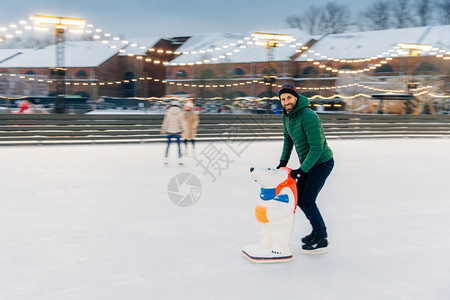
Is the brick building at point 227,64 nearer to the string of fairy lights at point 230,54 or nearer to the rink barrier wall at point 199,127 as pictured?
the string of fairy lights at point 230,54

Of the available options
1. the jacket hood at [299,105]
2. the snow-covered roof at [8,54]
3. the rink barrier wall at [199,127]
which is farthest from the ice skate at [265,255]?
the snow-covered roof at [8,54]

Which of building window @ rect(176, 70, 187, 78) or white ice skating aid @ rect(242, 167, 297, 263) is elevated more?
building window @ rect(176, 70, 187, 78)

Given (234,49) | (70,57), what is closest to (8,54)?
(70,57)

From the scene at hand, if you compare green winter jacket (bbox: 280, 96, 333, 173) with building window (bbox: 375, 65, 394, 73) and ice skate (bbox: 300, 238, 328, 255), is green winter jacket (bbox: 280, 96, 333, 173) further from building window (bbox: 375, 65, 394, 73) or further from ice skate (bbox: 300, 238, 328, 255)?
building window (bbox: 375, 65, 394, 73)

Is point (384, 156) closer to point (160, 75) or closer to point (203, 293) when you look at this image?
point (203, 293)

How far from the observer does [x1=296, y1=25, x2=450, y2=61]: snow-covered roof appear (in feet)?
129

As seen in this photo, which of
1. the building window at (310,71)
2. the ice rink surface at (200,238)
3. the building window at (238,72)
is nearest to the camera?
the ice rink surface at (200,238)

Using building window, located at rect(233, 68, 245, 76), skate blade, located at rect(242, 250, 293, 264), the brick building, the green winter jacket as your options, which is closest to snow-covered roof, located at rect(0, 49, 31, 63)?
the brick building

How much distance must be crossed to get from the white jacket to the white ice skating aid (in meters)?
6.52

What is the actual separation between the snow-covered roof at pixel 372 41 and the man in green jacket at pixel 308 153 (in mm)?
37353

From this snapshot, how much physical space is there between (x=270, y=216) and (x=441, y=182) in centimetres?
564

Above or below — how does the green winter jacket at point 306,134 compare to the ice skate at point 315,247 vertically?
above

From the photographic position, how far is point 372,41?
138 ft

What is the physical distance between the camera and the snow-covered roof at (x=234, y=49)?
42.6m
